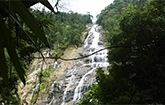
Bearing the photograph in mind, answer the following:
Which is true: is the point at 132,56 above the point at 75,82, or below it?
above

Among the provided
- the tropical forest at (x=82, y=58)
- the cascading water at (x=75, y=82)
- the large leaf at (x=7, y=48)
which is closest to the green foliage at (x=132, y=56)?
the tropical forest at (x=82, y=58)

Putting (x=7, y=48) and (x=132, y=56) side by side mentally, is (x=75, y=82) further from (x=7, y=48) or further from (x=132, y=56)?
(x=7, y=48)

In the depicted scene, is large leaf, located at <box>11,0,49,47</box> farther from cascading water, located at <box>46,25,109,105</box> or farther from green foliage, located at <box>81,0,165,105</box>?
cascading water, located at <box>46,25,109,105</box>

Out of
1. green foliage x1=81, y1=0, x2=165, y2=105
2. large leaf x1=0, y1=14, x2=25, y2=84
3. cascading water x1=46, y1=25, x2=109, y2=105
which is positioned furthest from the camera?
cascading water x1=46, y1=25, x2=109, y2=105

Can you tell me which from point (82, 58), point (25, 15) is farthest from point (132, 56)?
point (25, 15)

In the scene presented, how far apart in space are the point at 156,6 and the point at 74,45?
36.8 feet

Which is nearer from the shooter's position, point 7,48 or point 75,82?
point 7,48

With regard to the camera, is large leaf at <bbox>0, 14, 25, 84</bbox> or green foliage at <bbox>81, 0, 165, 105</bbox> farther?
green foliage at <bbox>81, 0, 165, 105</bbox>

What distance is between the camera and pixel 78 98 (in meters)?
9.66

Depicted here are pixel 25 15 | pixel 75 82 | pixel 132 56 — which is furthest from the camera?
pixel 75 82

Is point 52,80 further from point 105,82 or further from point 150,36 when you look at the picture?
point 150,36

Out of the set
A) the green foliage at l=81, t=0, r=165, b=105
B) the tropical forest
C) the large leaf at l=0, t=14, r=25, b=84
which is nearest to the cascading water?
the tropical forest

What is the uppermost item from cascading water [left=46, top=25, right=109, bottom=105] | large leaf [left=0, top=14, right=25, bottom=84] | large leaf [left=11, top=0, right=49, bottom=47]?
large leaf [left=11, top=0, right=49, bottom=47]

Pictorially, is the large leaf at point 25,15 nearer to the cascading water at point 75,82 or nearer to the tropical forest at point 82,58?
the tropical forest at point 82,58
